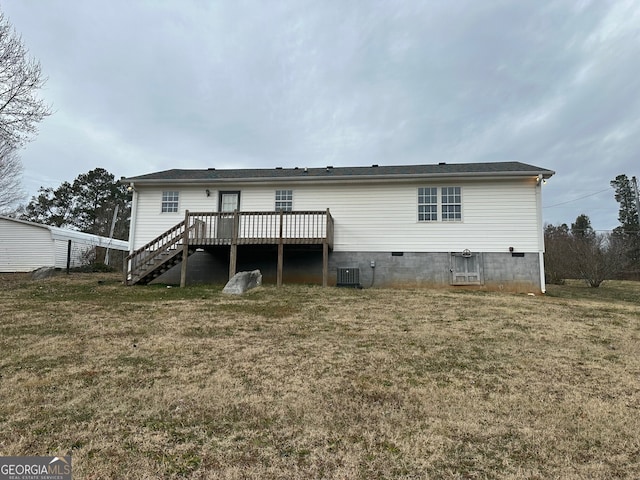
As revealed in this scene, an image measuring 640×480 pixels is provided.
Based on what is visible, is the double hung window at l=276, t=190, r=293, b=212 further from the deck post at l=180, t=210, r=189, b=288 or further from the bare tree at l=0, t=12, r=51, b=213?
the bare tree at l=0, t=12, r=51, b=213

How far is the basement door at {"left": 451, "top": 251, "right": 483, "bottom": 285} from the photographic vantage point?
12961mm

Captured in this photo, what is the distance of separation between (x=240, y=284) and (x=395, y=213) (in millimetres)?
6338

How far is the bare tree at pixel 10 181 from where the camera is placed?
25386 mm

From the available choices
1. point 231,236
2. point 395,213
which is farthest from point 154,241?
point 395,213

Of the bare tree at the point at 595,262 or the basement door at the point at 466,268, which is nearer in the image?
the basement door at the point at 466,268

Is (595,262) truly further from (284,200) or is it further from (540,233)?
(284,200)

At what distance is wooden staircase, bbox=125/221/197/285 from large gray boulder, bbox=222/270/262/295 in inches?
108

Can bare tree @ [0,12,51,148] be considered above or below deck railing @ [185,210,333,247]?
above

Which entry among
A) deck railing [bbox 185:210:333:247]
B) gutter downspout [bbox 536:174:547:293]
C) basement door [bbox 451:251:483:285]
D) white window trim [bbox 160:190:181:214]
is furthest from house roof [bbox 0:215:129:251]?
gutter downspout [bbox 536:174:547:293]

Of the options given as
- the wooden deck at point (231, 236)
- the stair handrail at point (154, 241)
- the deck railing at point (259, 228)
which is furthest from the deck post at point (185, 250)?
the stair handrail at point (154, 241)

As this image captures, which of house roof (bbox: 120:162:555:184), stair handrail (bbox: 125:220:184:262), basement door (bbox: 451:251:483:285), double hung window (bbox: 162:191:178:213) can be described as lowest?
basement door (bbox: 451:251:483:285)

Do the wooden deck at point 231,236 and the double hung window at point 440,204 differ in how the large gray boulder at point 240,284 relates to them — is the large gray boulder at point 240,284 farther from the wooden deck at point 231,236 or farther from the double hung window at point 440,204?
the double hung window at point 440,204

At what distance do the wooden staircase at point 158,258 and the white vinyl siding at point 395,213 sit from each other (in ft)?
Answer: 4.83

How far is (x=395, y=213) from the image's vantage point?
1363 cm
